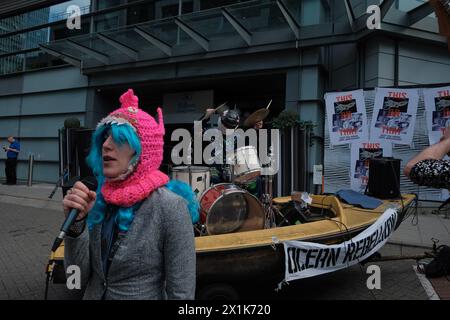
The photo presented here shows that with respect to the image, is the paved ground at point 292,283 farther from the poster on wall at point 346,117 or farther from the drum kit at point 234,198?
the poster on wall at point 346,117

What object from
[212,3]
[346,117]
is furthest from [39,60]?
[346,117]

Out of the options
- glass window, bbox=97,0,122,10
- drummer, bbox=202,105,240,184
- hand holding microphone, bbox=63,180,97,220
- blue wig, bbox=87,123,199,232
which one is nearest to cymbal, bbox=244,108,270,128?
drummer, bbox=202,105,240,184

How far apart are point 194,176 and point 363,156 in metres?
4.70

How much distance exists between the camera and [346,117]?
842 centimetres

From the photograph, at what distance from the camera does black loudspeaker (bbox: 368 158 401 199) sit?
17.7 feet

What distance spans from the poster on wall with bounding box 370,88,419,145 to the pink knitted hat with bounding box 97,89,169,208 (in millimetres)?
7265

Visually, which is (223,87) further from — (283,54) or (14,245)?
(14,245)

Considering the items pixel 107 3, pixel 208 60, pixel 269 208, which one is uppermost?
pixel 107 3

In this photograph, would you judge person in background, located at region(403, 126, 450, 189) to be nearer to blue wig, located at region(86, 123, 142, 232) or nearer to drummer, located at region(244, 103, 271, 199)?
blue wig, located at region(86, 123, 142, 232)

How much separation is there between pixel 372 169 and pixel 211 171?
227 cm

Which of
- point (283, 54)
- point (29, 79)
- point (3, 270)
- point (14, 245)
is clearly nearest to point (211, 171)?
point (3, 270)

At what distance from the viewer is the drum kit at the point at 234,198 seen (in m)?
4.21

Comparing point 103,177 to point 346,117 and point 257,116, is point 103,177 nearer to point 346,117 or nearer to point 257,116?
point 257,116

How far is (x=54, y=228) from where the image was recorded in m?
7.79
